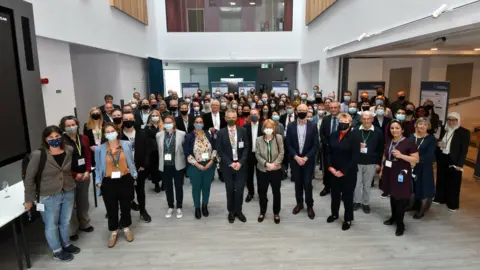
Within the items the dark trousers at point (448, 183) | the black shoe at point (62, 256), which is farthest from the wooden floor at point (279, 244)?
the dark trousers at point (448, 183)

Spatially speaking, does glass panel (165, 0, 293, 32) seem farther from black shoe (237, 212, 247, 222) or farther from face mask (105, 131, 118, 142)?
face mask (105, 131, 118, 142)

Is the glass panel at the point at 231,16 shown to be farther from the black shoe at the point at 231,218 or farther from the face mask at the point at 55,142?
the face mask at the point at 55,142

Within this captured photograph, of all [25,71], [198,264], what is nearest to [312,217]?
[198,264]

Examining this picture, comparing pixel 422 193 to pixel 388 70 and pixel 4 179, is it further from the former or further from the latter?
pixel 388 70

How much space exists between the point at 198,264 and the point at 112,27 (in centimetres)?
794

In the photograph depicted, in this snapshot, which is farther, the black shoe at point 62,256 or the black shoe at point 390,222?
the black shoe at point 390,222

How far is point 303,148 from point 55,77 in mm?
5459

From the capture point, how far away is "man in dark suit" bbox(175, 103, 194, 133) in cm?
585

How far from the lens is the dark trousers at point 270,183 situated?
4391 mm

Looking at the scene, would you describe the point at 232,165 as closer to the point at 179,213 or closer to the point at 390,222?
the point at 179,213

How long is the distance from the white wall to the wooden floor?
276cm

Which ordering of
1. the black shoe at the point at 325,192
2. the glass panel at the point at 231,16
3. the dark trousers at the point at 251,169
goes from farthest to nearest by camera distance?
the glass panel at the point at 231,16 → the black shoe at the point at 325,192 → the dark trousers at the point at 251,169

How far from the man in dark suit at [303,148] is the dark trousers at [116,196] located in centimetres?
231

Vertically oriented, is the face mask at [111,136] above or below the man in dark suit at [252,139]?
above
